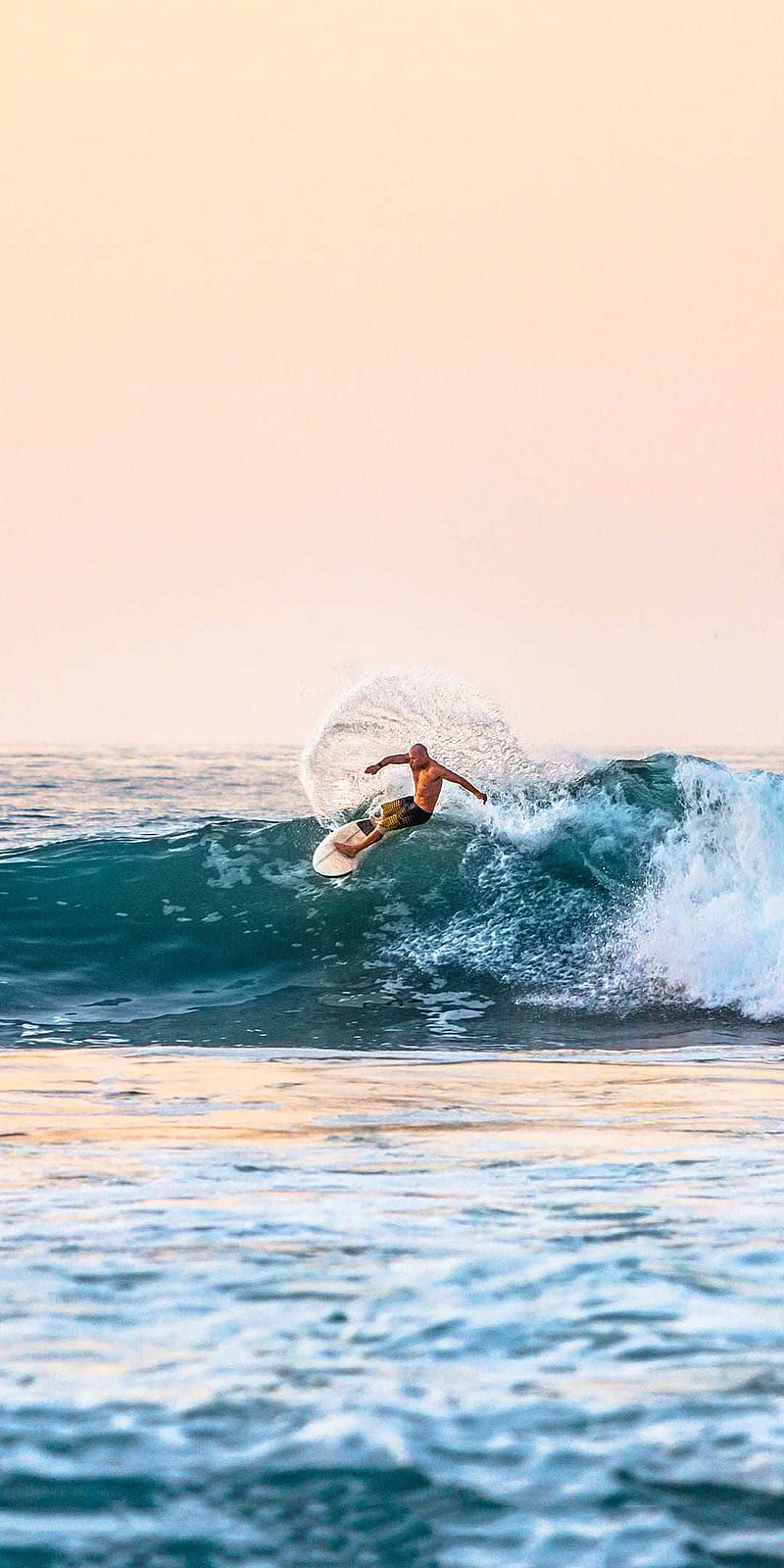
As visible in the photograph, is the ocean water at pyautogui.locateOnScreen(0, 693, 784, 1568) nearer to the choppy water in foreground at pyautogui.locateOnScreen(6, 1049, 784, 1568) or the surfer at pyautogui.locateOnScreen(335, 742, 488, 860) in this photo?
the choppy water in foreground at pyautogui.locateOnScreen(6, 1049, 784, 1568)

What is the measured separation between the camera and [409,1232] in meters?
5.36

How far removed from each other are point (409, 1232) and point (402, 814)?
8969mm

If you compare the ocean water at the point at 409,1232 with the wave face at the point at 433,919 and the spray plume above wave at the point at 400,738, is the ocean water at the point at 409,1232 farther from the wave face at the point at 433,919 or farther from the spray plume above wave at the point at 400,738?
the spray plume above wave at the point at 400,738

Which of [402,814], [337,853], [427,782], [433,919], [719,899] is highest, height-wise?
[427,782]

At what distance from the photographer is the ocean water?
11.4ft

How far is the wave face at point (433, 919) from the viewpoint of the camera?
1181 centimetres

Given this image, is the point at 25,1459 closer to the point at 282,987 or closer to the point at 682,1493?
the point at 682,1493

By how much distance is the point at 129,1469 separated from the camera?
3.60 meters

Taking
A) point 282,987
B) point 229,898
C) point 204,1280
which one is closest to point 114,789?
point 229,898

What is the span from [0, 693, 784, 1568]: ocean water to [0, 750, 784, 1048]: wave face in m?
0.06

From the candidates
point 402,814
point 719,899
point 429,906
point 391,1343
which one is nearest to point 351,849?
point 429,906

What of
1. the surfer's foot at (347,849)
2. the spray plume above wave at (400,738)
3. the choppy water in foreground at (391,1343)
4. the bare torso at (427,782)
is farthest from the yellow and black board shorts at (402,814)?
the choppy water in foreground at (391,1343)

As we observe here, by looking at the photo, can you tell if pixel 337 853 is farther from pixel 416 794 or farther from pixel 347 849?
pixel 416 794

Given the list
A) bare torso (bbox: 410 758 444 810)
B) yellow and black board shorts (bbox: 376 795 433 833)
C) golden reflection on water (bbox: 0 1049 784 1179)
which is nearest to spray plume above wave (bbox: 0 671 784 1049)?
yellow and black board shorts (bbox: 376 795 433 833)
